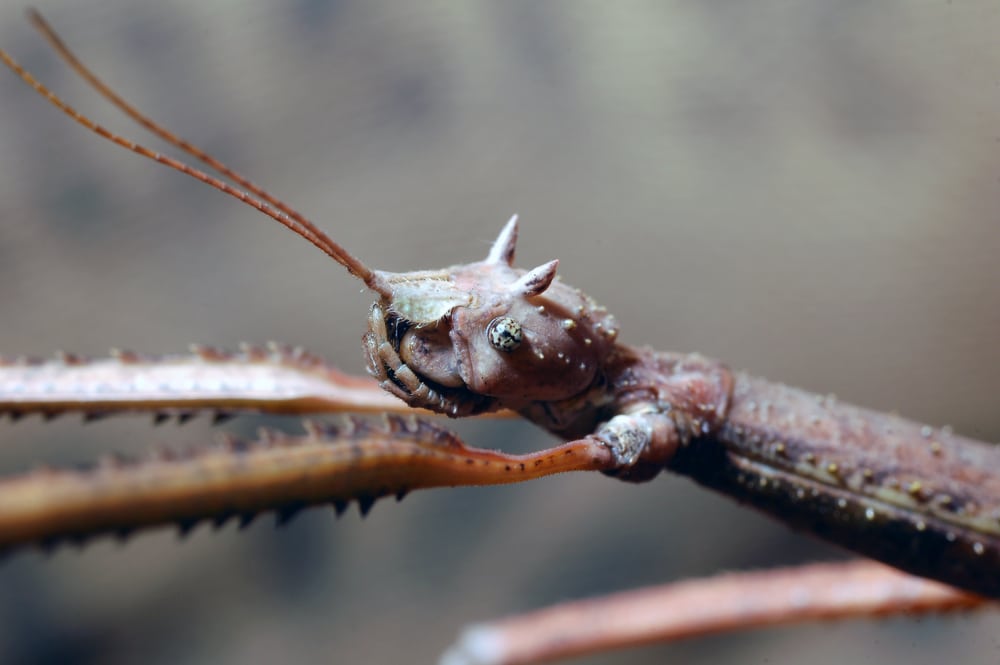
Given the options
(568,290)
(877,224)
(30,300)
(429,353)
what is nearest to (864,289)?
(877,224)

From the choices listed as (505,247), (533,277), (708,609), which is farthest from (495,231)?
(708,609)

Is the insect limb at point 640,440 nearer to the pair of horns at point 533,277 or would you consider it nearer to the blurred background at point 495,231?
the pair of horns at point 533,277

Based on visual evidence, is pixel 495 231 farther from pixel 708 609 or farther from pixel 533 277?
pixel 708 609

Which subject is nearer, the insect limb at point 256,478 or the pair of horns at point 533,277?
the insect limb at point 256,478

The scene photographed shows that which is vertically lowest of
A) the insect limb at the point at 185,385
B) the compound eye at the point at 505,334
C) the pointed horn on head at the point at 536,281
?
the insect limb at the point at 185,385

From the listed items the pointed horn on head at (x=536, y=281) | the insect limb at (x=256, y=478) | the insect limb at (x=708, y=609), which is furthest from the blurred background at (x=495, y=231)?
the insect limb at (x=256, y=478)

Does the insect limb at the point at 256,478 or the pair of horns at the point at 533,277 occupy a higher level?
the pair of horns at the point at 533,277

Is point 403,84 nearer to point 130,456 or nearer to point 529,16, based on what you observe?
point 529,16
